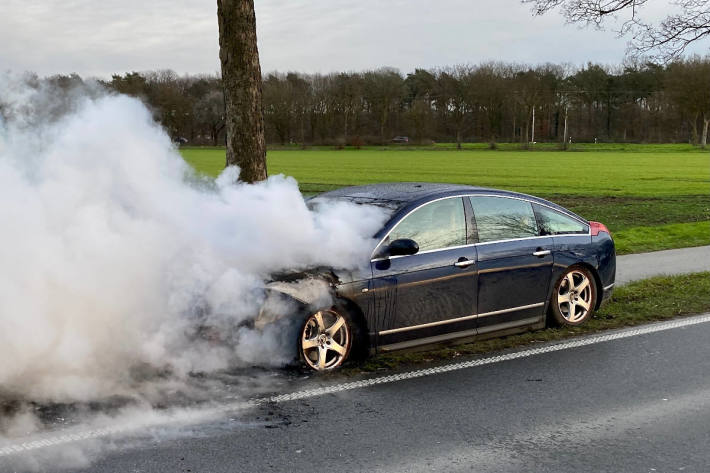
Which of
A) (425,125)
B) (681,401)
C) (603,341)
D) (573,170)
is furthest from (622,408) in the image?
(425,125)

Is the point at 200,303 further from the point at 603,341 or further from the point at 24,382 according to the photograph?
the point at 603,341

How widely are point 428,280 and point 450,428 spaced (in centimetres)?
186

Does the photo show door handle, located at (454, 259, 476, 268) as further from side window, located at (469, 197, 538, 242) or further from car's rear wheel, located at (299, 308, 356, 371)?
car's rear wheel, located at (299, 308, 356, 371)

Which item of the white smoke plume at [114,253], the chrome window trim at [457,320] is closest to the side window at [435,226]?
the white smoke plume at [114,253]

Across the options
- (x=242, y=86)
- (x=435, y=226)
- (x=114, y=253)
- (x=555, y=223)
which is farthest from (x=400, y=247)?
(x=242, y=86)

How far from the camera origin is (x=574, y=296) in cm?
783

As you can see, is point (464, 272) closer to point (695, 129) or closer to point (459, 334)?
point (459, 334)

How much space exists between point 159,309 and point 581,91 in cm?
10611

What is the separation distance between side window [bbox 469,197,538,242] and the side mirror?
87 cm

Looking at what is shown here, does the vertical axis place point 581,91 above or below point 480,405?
above

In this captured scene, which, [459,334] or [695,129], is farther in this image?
[695,129]

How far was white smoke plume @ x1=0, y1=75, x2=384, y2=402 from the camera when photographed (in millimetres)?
5469

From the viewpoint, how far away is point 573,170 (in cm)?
4744

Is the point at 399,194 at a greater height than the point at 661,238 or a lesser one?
greater
